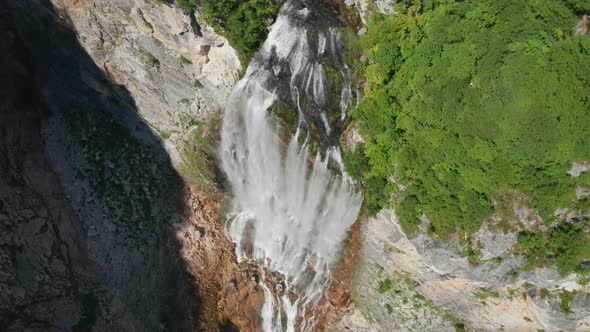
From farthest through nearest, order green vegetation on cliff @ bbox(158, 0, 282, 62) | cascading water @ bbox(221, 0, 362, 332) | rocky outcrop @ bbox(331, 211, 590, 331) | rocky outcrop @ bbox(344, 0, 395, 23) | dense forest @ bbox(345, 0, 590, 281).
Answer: cascading water @ bbox(221, 0, 362, 332) < rocky outcrop @ bbox(344, 0, 395, 23) < green vegetation on cliff @ bbox(158, 0, 282, 62) < rocky outcrop @ bbox(331, 211, 590, 331) < dense forest @ bbox(345, 0, 590, 281)

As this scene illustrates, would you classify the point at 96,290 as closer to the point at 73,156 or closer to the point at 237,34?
the point at 73,156

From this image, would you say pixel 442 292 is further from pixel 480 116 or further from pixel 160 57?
pixel 160 57

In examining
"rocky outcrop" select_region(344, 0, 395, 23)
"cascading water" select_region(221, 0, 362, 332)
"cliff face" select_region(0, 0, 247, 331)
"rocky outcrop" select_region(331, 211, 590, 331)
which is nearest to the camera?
"rocky outcrop" select_region(331, 211, 590, 331)

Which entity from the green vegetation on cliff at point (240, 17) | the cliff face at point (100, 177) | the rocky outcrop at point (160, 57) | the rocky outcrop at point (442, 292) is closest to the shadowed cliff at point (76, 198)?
the cliff face at point (100, 177)

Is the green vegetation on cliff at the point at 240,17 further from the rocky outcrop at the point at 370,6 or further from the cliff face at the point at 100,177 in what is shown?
the rocky outcrop at the point at 370,6

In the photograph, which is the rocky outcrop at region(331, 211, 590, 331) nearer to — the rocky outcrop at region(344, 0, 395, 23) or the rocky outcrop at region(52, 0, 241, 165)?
the rocky outcrop at region(344, 0, 395, 23)

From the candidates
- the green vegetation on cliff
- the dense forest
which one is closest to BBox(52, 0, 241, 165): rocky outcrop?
the green vegetation on cliff
